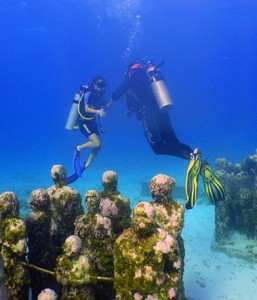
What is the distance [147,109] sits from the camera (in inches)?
380

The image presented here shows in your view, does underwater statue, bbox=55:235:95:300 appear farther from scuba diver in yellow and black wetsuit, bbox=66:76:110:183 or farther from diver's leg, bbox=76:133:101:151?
diver's leg, bbox=76:133:101:151

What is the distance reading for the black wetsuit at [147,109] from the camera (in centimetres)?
860

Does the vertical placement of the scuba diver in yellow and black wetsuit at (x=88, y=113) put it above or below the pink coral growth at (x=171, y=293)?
above

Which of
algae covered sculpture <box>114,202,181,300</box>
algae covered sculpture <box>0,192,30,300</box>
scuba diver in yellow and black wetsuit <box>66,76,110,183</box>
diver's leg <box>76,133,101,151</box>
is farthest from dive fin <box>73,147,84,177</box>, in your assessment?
algae covered sculpture <box>114,202,181,300</box>

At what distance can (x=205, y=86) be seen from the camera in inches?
5458

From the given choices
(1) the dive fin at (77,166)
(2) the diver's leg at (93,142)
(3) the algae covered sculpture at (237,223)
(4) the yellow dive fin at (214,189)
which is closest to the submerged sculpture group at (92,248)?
(4) the yellow dive fin at (214,189)

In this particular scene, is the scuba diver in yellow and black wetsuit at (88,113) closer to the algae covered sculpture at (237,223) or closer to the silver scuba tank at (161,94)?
the silver scuba tank at (161,94)

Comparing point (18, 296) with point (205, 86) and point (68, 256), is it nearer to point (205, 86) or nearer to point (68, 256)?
point (68, 256)

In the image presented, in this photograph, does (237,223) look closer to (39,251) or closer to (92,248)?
(92,248)

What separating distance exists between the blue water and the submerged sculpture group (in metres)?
10.8

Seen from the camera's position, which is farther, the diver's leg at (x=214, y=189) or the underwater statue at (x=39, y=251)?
the diver's leg at (x=214, y=189)

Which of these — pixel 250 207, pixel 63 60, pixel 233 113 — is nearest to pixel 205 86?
pixel 233 113

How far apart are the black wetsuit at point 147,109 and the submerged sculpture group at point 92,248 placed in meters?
3.84

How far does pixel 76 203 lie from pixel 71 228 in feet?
1.20
